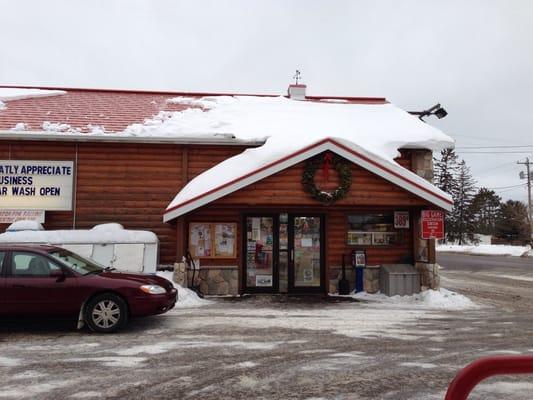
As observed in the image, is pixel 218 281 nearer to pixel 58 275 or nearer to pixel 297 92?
pixel 58 275

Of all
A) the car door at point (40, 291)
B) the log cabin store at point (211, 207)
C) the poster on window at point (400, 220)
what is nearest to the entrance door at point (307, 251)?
the log cabin store at point (211, 207)

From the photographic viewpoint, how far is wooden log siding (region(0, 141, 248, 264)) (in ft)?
43.3

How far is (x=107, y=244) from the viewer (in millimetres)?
11625

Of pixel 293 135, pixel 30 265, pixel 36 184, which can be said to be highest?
pixel 293 135

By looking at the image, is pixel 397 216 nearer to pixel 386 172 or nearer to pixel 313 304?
pixel 386 172

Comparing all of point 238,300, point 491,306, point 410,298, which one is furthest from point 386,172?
point 238,300

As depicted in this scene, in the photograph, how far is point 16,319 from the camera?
7688mm

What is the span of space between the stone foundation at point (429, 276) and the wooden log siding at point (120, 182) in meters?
6.84

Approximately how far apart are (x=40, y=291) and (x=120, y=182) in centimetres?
606

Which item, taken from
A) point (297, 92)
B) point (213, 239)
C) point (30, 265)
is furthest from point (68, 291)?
point (297, 92)

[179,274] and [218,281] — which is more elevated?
[179,274]

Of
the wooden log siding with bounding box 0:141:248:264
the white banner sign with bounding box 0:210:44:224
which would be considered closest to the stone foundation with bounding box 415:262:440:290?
the wooden log siding with bounding box 0:141:248:264

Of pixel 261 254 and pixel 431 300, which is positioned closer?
pixel 431 300

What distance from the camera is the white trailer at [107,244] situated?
11.5 meters
